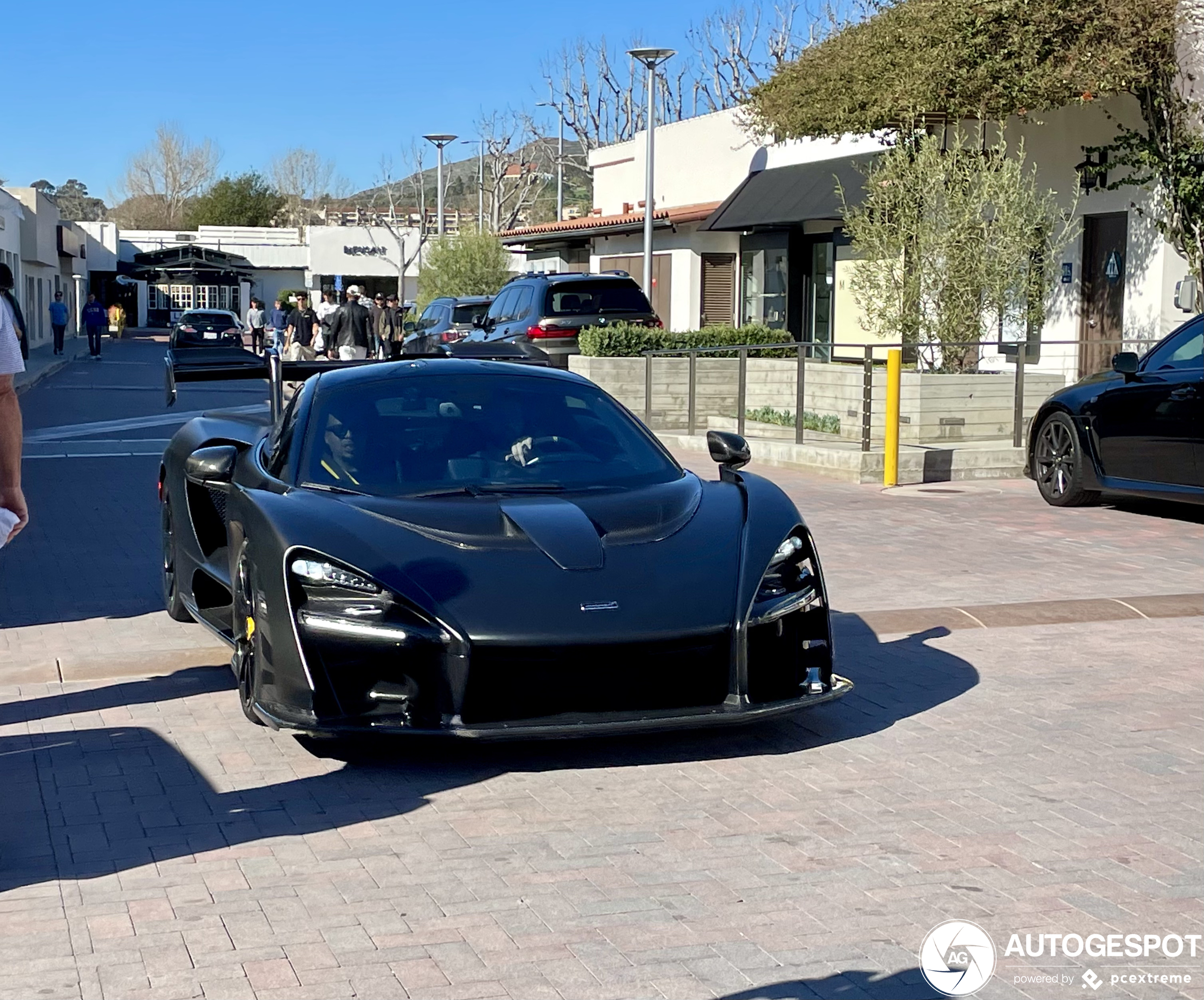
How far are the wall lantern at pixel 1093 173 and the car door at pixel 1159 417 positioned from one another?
8897 mm

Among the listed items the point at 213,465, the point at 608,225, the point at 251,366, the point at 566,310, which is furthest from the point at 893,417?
the point at 608,225

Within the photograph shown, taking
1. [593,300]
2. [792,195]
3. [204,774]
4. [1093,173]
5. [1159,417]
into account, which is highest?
[792,195]

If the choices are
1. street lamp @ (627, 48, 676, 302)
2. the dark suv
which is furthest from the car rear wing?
street lamp @ (627, 48, 676, 302)

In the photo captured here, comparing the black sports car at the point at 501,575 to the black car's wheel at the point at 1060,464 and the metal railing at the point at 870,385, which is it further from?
the metal railing at the point at 870,385

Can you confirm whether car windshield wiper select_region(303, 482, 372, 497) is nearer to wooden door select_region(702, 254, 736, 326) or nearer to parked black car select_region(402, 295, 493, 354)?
parked black car select_region(402, 295, 493, 354)

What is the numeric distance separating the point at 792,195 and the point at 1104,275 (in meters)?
8.45

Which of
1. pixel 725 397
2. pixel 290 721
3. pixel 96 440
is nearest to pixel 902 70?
pixel 725 397

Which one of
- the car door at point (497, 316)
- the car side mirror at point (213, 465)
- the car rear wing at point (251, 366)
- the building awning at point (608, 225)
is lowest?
the car side mirror at point (213, 465)

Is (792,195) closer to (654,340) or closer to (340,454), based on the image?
(654,340)

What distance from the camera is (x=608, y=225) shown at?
118 feet

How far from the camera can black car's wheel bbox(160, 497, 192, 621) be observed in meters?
7.60

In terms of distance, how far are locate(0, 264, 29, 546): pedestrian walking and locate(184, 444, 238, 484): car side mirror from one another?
1.46 meters

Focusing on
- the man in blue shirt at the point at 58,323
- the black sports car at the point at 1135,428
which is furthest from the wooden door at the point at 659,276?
the black sports car at the point at 1135,428

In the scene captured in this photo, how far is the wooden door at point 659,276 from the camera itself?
3472cm
